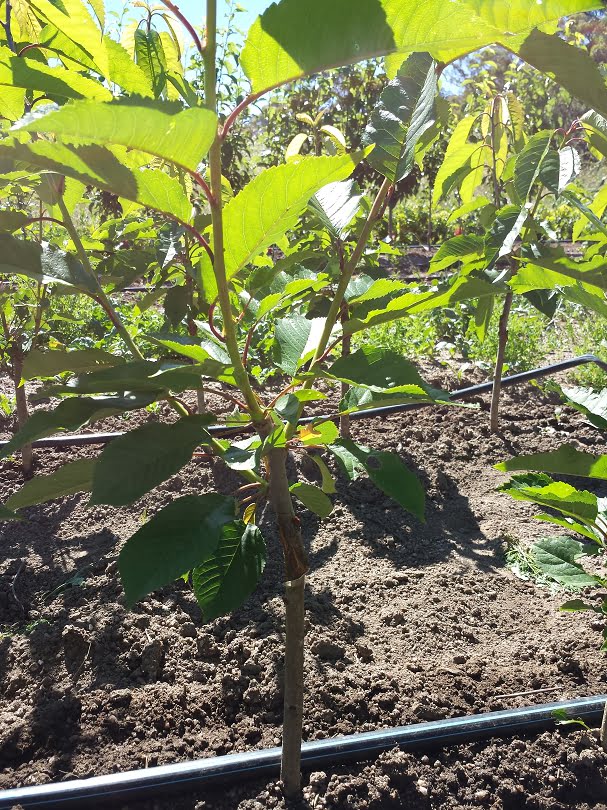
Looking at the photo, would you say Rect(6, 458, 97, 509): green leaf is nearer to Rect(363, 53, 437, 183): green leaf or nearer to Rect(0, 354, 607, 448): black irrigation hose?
Rect(363, 53, 437, 183): green leaf

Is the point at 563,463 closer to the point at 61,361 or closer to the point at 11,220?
the point at 61,361

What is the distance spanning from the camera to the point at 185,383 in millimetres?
868

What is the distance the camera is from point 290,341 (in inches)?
47.1

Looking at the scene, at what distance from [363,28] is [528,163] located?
1046mm

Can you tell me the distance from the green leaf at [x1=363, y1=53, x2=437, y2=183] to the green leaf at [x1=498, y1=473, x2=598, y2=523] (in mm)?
623

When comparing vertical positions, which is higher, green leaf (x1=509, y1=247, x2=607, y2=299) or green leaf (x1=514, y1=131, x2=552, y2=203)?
green leaf (x1=514, y1=131, x2=552, y2=203)

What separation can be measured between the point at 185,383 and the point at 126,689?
1.17 meters

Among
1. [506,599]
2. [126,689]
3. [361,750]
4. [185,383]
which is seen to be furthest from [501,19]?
[506,599]

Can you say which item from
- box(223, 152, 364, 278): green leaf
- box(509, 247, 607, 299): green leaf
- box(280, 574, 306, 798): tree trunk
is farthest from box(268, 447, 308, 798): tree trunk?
box(509, 247, 607, 299): green leaf

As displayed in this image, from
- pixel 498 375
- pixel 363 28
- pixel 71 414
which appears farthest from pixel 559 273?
pixel 498 375

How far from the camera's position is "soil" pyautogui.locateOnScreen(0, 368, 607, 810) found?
4.86ft

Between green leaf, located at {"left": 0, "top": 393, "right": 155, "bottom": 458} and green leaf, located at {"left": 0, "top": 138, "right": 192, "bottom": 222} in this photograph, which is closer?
green leaf, located at {"left": 0, "top": 138, "right": 192, "bottom": 222}

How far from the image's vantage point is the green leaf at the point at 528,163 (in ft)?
5.33

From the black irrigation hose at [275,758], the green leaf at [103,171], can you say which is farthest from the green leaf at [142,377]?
the black irrigation hose at [275,758]
